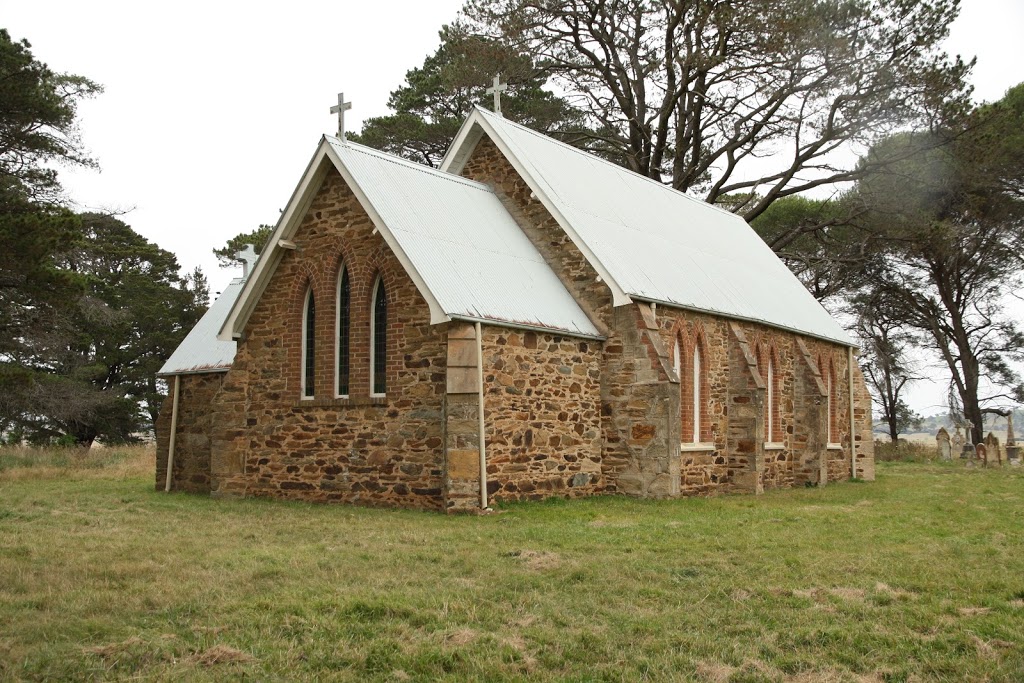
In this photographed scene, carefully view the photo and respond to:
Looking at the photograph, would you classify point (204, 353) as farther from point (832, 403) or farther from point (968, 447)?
point (968, 447)

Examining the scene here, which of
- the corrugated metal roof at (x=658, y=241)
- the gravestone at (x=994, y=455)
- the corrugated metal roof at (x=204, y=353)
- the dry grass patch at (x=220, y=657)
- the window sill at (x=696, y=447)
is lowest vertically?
the dry grass patch at (x=220, y=657)

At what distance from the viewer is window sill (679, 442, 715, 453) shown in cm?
1992

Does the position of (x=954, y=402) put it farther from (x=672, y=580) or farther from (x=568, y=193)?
(x=672, y=580)

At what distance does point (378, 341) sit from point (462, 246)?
237 cm

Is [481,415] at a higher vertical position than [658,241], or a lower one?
lower

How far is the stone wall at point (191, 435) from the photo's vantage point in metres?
21.0

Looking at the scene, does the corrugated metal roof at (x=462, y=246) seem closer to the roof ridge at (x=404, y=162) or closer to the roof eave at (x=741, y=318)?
the roof ridge at (x=404, y=162)

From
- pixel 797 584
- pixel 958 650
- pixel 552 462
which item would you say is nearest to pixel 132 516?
pixel 552 462

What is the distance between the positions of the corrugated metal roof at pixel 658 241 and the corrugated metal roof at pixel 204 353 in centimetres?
654

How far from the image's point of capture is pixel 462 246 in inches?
715

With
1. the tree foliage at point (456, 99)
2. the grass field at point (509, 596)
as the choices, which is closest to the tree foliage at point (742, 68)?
the tree foliage at point (456, 99)

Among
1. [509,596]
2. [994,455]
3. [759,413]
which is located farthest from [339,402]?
[994,455]

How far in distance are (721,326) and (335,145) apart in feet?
29.9

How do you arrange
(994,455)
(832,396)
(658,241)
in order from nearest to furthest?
1. (658,241)
2. (832,396)
3. (994,455)
